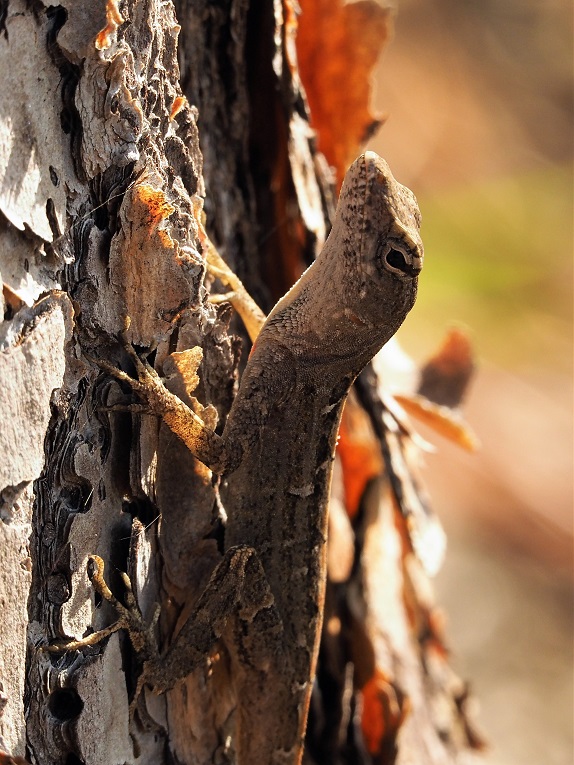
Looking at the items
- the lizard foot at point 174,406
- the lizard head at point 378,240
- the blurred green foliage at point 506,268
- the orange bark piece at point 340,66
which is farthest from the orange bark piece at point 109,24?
the blurred green foliage at point 506,268

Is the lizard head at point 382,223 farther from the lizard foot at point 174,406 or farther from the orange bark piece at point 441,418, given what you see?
the orange bark piece at point 441,418

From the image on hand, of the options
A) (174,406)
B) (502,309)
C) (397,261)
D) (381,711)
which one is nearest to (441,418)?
(381,711)

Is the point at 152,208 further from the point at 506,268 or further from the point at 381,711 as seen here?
the point at 506,268

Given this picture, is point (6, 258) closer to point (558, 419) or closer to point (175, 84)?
point (175, 84)

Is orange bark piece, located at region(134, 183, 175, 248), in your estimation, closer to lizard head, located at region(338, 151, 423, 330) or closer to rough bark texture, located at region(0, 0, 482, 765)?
rough bark texture, located at region(0, 0, 482, 765)

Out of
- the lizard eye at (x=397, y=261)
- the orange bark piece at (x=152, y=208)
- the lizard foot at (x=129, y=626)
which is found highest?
the lizard eye at (x=397, y=261)

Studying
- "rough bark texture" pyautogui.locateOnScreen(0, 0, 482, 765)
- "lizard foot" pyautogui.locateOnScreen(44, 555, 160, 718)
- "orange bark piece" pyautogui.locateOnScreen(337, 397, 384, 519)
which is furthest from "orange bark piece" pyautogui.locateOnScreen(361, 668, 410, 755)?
"lizard foot" pyautogui.locateOnScreen(44, 555, 160, 718)
